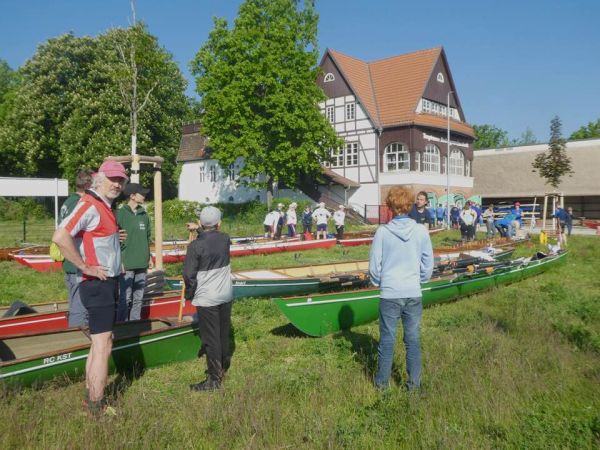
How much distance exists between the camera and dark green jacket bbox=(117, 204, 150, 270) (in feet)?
21.1

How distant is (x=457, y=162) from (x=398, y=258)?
37.0 m

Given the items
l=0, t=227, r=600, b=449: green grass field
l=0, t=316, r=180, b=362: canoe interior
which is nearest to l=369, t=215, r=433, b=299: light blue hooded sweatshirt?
l=0, t=227, r=600, b=449: green grass field

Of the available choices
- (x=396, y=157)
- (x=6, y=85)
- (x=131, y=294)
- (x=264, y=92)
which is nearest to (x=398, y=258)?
(x=131, y=294)

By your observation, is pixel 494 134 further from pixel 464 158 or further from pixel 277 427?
pixel 277 427

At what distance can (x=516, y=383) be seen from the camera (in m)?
4.75

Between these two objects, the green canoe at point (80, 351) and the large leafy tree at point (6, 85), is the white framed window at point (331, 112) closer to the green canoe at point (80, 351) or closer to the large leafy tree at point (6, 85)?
the large leafy tree at point (6, 85)

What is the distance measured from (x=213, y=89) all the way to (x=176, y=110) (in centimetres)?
1584

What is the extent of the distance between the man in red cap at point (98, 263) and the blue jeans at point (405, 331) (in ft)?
8.38

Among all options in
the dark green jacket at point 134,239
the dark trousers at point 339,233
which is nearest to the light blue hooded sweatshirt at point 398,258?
the dark green jacket at point 134,239

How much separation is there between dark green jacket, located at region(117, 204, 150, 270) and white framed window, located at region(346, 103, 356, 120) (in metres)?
31.3

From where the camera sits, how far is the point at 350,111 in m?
36.4

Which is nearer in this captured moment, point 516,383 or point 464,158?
point 516,383

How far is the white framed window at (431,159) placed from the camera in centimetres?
3525

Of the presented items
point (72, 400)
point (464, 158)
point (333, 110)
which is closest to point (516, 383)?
point (72, 400)
